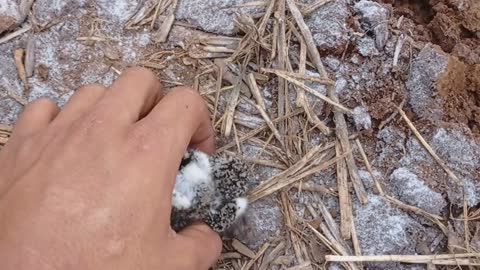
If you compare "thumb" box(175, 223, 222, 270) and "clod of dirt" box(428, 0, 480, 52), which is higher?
"clod of dirt" box(428, 0, 480, 52)

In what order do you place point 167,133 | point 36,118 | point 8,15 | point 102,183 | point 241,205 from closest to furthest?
1. point 102,183
2. point 167,133
3. point 36,118
4. point 241,205
5. point 8,15

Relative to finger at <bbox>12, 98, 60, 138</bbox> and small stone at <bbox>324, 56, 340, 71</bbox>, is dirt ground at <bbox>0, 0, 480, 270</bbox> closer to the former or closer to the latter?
small stone at <bbox>324, 56, 340, 71</bbox>

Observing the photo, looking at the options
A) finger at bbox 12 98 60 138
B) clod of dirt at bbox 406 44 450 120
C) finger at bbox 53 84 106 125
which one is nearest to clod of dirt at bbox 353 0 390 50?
clod of dirt at bbox 406 44 450 120

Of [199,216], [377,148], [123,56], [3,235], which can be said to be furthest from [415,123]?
[3,235]

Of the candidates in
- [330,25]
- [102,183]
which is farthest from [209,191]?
[330,25]

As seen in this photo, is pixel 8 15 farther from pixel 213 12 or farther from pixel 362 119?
pixel 362 119

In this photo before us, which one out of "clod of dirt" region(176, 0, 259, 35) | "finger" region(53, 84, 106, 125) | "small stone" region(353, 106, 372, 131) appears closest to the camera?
"finger" region(53, 84, 106, 125)

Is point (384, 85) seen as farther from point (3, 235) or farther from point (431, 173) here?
point (3, 235)
